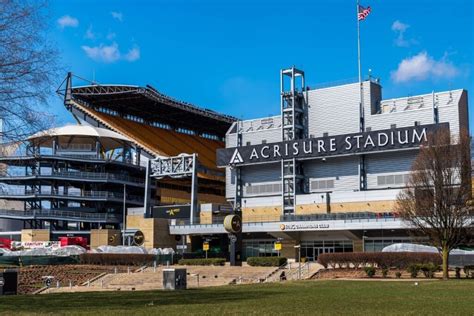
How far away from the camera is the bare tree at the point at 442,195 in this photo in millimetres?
46188

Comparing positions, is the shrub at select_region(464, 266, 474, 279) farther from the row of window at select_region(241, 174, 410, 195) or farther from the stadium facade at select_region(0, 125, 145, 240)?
the stadium facade at select_region(0, 125, 145, 240)

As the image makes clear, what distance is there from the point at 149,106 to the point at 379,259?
Answer: 3477 inches

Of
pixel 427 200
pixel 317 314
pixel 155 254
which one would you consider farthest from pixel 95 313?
pixel 155 254

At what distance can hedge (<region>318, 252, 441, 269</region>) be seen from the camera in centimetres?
5400

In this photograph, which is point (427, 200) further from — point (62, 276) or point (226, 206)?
point (226, 206)

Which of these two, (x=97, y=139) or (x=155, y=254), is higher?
(x=97, y=139)

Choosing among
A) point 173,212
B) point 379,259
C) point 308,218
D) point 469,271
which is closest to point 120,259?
point 173,212

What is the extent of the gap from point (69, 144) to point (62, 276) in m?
56.5

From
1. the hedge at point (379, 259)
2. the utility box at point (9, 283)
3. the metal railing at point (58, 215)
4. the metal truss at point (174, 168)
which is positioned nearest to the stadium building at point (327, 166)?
the metal truss at point (174, 168)

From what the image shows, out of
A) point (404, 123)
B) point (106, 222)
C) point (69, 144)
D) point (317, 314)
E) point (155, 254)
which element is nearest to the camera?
point (317, 314)

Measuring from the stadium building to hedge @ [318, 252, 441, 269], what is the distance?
45.7ft

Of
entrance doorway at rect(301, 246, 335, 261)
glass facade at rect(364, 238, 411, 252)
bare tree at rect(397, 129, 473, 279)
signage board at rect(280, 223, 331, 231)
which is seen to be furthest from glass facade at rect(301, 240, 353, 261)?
bare tree at rect(397, 129, 473, 279)

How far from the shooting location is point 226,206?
9669 centimetres

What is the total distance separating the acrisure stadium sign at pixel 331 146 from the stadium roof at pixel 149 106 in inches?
1428
